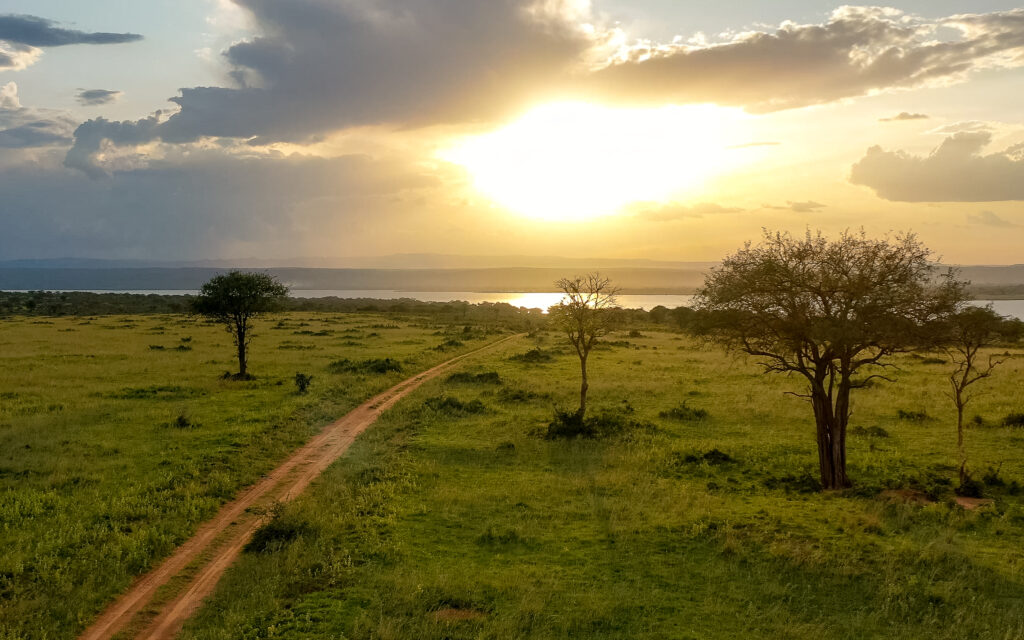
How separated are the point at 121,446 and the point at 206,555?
36.9 feet

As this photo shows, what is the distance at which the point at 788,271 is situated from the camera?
18.2m

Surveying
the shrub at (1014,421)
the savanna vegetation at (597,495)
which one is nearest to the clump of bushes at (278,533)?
the savanna vegetation at (597,495)

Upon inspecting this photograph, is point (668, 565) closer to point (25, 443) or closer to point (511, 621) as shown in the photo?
point (511, 621)

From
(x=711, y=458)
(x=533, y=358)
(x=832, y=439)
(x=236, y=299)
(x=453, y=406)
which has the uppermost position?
(x=236, y=299)

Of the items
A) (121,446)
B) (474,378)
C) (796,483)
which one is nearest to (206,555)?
(121,446)

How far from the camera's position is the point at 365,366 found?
142 ft

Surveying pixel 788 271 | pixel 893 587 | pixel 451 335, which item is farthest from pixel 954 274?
pixel 451 335

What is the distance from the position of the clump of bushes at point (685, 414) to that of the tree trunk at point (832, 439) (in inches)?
410

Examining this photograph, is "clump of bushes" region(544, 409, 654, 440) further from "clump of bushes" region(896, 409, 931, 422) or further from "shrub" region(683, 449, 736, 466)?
"clump of bushes" region(896, 409, 931, 422)

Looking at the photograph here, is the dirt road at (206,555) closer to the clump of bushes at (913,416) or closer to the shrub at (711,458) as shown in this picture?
the shrub at (711,458)

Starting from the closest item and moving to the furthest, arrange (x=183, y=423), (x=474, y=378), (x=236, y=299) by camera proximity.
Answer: (x=183, y=423), (x=474, y=378), (x=236, y=299)

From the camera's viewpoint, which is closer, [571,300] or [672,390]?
[571,300]

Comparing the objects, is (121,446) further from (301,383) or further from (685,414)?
(685,414)

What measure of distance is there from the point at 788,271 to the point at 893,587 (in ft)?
29.2
